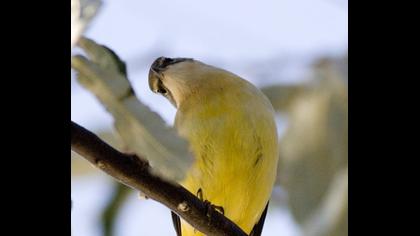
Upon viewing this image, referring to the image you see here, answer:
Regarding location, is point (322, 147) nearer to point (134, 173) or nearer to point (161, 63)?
point (161, 63)

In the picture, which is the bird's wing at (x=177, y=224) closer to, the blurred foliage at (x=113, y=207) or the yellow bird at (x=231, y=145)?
the yellow bird at (x=231, y=145)

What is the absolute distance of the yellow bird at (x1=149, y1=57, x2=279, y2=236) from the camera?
2.12 m

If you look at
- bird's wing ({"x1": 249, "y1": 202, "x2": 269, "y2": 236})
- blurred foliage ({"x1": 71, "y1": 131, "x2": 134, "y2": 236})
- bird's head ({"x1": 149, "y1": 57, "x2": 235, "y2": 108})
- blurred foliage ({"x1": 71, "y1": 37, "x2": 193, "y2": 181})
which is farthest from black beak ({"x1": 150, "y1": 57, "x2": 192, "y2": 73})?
blurred foliage ({"x1": 71, "y1": 37, "x2": 193, "y2": 181})

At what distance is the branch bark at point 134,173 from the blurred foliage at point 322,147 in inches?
22.8

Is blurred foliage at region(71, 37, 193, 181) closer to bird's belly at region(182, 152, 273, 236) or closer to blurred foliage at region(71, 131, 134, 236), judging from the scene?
blurred foliage at region(71, 131, 134, 236)

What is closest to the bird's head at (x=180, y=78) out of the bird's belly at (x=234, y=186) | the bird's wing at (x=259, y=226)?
the bird's belly at (x=234, y=186)

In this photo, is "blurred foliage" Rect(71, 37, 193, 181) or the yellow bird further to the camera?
the yellow bird

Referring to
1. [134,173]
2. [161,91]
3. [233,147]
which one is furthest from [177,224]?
[134,173]

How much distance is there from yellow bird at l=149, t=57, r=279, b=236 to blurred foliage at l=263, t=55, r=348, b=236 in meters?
0.21

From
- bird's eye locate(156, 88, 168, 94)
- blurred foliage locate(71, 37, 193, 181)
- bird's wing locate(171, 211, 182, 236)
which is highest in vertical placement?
bird's eye locate(156, 88, 168, 94)
